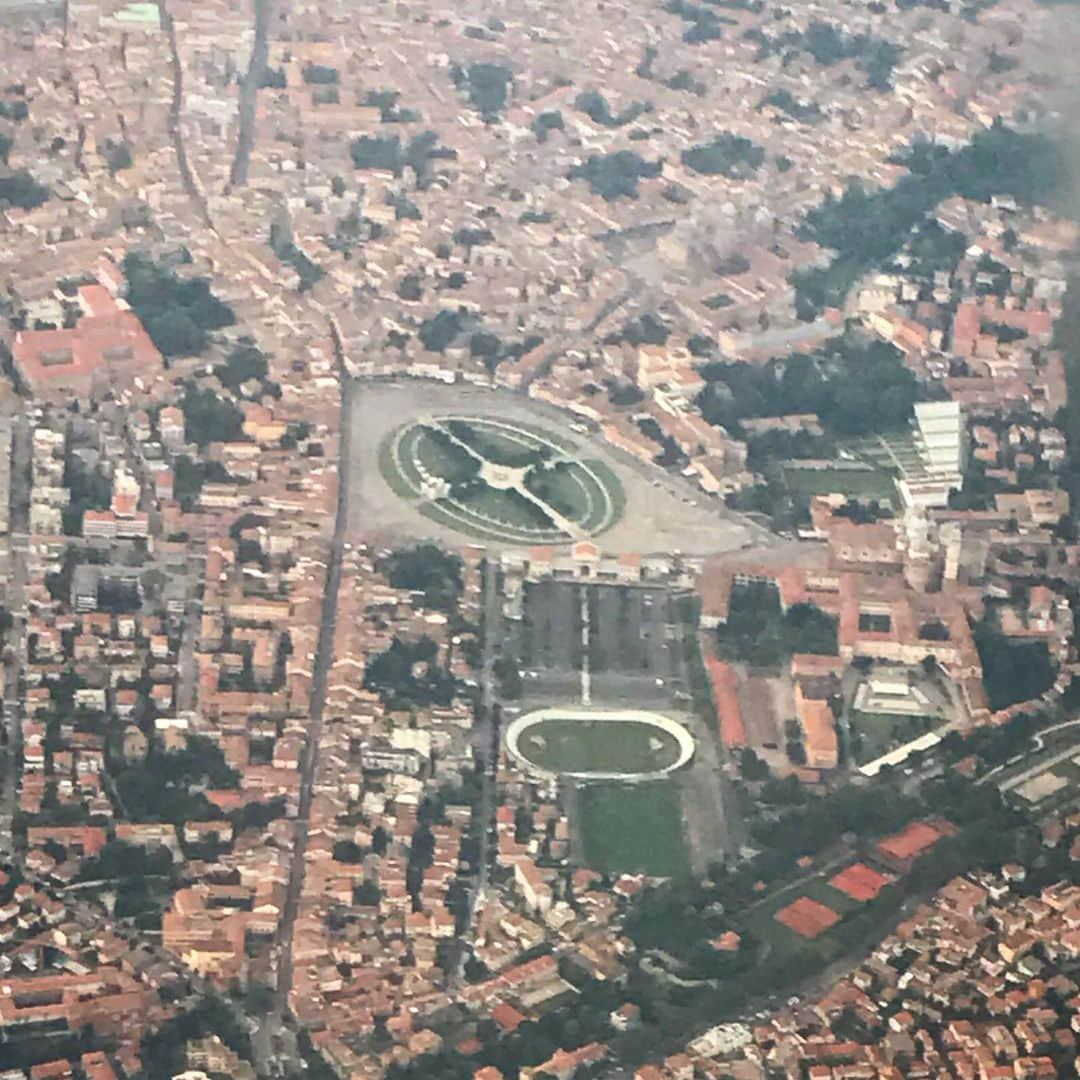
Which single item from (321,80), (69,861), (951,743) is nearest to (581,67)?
(321,80)

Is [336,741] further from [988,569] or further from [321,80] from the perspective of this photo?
[321,80]

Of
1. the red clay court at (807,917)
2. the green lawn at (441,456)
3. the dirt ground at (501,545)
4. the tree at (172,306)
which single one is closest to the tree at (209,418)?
the tree at (172,306)

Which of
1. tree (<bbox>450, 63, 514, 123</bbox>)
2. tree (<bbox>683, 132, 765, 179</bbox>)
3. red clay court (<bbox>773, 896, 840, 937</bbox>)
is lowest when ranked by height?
red clay court (<bbox>773, 896, 840, 937</bbox>)

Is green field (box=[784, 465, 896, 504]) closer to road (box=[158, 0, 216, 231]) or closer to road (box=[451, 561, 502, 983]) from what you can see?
road (box=[451, 561, 502, 983])

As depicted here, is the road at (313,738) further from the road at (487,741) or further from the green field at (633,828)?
the green field at (633,828)

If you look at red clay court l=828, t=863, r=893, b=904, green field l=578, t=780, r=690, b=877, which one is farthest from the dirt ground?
red clay court l=828, t=863, r=893, b=904
